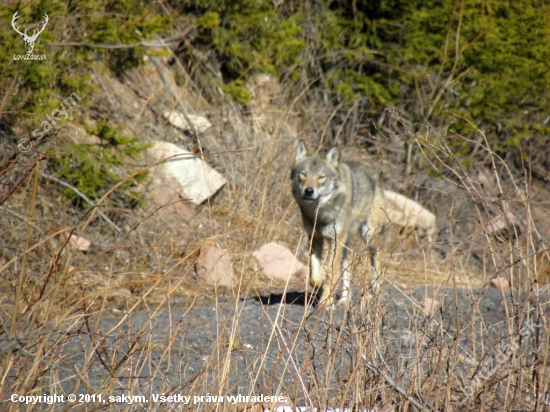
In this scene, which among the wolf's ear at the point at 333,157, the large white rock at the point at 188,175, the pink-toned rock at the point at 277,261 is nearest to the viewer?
the pink-toned rock at the point at 277,261

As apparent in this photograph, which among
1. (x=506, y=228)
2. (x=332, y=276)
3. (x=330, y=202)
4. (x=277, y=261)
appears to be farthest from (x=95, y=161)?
(x=506, y=228)

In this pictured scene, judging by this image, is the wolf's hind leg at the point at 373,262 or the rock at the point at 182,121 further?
the rock at the point at 182,121

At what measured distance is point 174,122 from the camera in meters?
10.5

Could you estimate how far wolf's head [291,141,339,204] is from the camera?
7.37 meters

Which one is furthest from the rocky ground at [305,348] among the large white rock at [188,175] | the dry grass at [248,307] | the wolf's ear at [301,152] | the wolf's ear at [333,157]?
the large white rock at [188,175]

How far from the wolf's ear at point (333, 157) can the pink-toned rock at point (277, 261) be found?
4.10 ft

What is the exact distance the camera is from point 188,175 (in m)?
9.29

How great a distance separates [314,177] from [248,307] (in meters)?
1.91

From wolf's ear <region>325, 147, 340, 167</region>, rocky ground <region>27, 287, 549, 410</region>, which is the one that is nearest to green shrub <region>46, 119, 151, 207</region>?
wolf's ear <region>325, 147, 340, 167</region>

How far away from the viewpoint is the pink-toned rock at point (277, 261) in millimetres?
7578

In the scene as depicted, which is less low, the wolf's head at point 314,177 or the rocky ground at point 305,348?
the rocky ground at point 305,348

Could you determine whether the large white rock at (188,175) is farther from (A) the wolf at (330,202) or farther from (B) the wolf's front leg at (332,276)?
(B) the wolf's front leg at (332,276)

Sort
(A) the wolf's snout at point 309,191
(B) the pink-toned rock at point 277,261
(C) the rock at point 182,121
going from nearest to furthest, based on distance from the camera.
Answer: (A) the wolf's snout at point 309,191 < (B) the pink-toned rock at point 277,261 < (C) the rock at point 182,121

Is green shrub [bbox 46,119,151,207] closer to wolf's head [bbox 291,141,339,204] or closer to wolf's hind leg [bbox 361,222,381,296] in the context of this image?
wolf's head [bbox 291,141,339,204]
